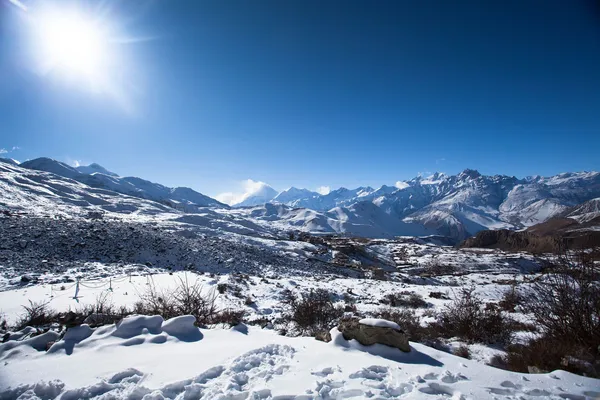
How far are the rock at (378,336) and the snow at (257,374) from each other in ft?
0.44

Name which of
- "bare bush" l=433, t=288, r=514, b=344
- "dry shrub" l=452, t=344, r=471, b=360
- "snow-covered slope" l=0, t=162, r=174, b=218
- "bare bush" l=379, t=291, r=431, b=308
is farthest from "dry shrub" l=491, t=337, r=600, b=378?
"snow-covered slope" l=0, t=162, r=174, b=218

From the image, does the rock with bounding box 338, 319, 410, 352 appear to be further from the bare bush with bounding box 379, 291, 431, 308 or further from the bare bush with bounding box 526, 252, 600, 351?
the bare bush with bounding box 379, 291, 431, 308

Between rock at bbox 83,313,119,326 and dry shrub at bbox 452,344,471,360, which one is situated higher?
dry shrub at bbox 452,344,471,360

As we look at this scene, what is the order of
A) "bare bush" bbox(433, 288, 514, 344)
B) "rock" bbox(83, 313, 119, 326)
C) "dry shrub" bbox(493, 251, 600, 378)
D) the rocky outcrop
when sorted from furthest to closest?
the rocky outcrop → "bare bush" bbox(433, 288, 514, 344) → "rock" bbox(83, 313, 119, 326) → "dry shrub" bbox(493, 251, 600, 378)

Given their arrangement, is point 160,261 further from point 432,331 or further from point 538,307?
point 538,307

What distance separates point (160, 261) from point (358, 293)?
1565cm

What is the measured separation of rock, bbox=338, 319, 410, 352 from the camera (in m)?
5.03

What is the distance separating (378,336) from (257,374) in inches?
96.3

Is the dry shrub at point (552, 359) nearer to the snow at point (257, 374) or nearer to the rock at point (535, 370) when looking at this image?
the rock at point (535, 370)

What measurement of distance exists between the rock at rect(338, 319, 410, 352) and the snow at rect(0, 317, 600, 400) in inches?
5.2

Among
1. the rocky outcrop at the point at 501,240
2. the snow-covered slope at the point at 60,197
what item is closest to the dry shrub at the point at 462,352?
the snow-covered slope at the point at 60,197

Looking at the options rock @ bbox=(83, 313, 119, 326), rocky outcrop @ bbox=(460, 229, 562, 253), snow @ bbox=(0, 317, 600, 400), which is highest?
rocky outcrop @ bbox=(460, 229, 562, 253)

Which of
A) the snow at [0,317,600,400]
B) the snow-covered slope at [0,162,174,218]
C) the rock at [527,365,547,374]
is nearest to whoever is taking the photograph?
the snow at [0,317,600,400]

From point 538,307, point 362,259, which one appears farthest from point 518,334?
point 362,259
